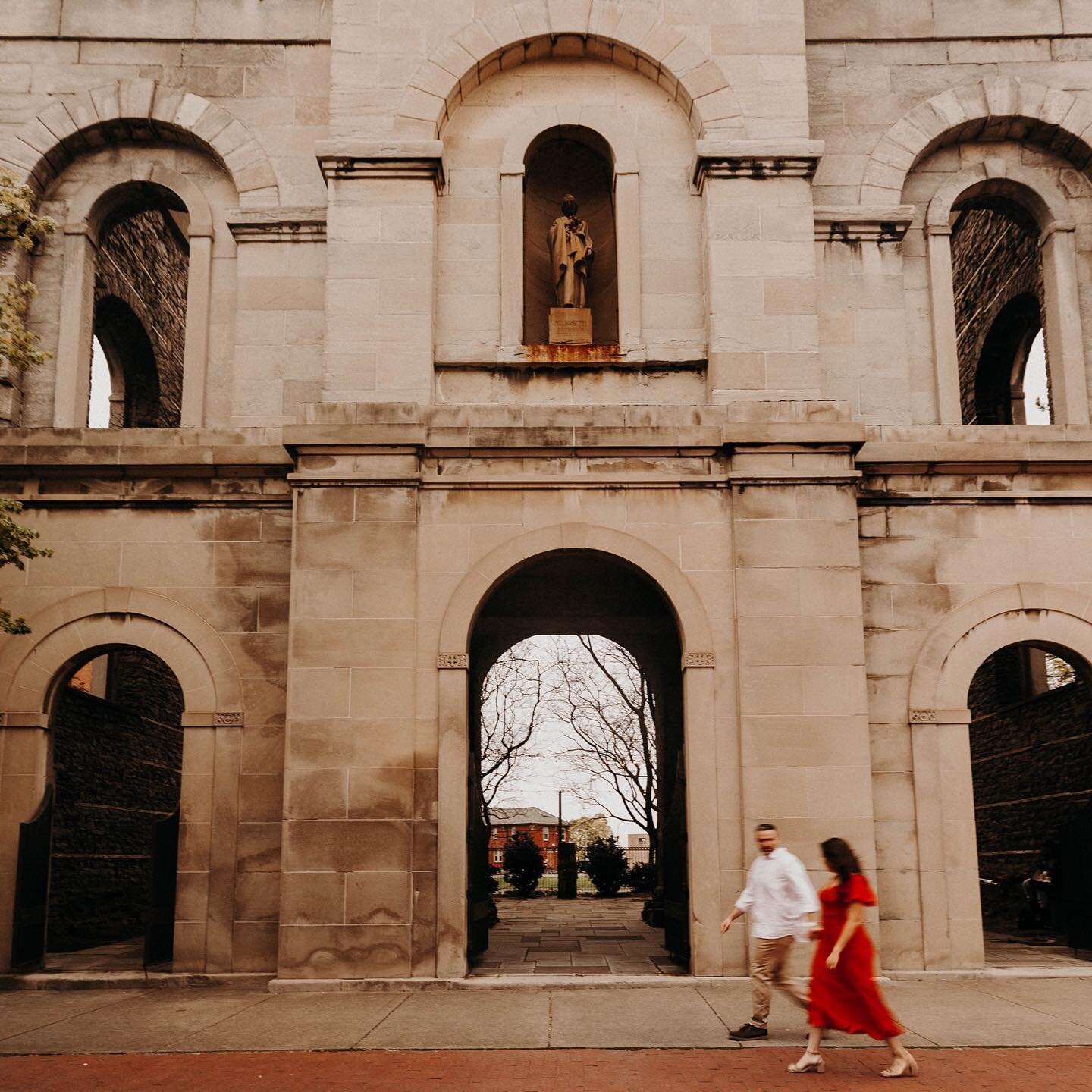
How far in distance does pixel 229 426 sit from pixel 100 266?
5956mm

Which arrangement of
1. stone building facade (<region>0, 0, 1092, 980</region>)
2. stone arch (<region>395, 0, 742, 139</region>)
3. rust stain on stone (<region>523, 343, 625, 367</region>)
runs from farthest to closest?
stone arch (<region>395, 0, 742, 139</region>) < rust stain on stone (<region>523, 343, 625, 367</region>) < stone building facade (<region>0, 0, 1092, 980</region>)

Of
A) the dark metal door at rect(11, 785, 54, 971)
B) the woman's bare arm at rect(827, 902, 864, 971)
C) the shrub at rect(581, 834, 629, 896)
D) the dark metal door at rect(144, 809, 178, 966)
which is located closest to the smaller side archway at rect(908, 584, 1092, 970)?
the woman's bare arm at rect(827, 902, 864, 971)

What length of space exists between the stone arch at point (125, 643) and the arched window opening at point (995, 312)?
1295cm

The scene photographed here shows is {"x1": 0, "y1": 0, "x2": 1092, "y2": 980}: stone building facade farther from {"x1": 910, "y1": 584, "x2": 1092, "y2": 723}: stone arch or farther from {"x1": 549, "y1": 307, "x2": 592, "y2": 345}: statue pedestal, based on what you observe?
{"x1": 549, "y1": 307, "x2": 592, "y2": 345}: statue pedestal

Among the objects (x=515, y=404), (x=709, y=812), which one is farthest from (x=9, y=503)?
(x=709, y=812)

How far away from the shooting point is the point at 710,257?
47.8 feet

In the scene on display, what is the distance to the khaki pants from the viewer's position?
10141 mm

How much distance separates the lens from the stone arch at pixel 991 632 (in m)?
14.0

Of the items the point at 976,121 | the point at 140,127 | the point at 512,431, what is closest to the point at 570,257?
the point at 512,431

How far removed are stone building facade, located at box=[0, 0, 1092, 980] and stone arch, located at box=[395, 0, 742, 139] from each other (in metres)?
0.06

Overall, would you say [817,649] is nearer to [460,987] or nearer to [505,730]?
[460,987]

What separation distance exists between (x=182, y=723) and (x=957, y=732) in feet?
28.4

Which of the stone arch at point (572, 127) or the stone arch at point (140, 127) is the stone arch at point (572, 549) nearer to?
the stone arch at point (572, 127)

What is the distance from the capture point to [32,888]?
13.8m
